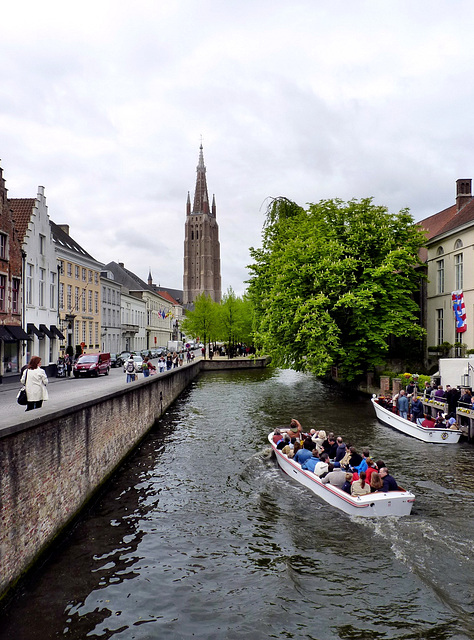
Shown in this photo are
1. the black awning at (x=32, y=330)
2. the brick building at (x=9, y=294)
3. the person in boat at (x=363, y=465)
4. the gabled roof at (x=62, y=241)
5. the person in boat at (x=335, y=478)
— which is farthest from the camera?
the gabled roof at (x=62, y=241)

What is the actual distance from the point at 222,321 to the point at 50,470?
220 feet

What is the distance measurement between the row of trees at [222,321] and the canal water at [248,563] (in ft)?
194

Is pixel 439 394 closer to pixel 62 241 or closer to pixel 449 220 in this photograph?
pixel 449 220

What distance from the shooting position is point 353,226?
33000 mm

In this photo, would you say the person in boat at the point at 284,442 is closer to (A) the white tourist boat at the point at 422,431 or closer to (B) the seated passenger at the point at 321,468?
(B) the seated passenger at the point at 321,468

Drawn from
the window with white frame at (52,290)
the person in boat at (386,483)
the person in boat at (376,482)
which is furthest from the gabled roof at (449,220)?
the window with white frame at (52,290)

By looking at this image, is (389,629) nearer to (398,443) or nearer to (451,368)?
(398,443)

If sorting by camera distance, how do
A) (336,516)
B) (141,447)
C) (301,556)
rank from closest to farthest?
(301,556)
(336,516)
(141,447)

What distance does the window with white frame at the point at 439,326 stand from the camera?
3741cm

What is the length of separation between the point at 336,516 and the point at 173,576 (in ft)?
15.5

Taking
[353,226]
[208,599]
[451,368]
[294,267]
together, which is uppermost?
[353,226]

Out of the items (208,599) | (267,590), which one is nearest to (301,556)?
(267,590)

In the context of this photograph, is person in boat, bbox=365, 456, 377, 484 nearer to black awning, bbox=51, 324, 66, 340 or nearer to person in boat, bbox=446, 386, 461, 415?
person in boat, bbox=446, 386, 461, 415

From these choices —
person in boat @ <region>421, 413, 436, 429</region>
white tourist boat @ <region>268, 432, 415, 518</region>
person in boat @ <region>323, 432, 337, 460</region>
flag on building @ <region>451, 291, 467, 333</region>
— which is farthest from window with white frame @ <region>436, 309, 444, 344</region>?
white tourist boat @ <region>268, 432, 415, 518</region>
